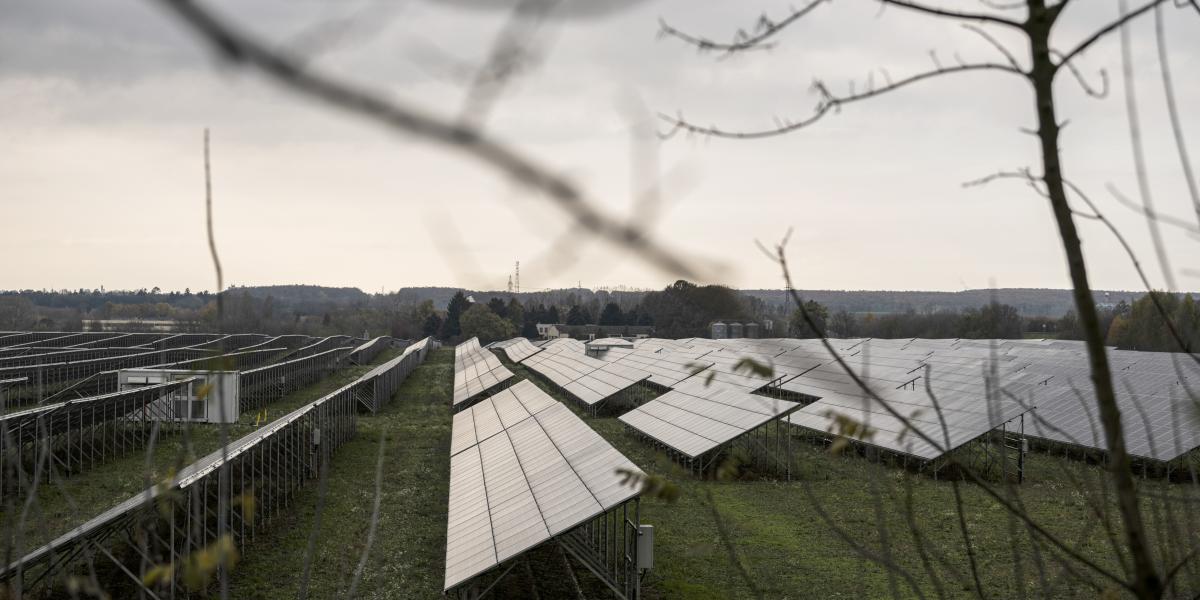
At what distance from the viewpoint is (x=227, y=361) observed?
164 centimetres

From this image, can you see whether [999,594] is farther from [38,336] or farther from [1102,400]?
[38,336]

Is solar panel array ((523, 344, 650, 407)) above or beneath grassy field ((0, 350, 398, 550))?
above

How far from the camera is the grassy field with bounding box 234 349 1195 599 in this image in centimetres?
1130

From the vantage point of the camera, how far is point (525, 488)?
1146cm

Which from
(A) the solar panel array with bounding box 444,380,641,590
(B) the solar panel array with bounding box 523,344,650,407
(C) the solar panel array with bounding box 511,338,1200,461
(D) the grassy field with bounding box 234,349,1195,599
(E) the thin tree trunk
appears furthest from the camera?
(B) the solar panel array with bounding box 523,344,650,407

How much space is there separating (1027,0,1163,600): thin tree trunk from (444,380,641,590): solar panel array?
4.71 m

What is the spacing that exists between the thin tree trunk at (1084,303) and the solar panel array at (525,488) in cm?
471

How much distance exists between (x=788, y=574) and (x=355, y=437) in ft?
53.0

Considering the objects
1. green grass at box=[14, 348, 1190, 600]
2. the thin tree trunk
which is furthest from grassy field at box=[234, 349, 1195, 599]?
the thin tree trunk

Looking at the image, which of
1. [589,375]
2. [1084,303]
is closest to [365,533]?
[1084,303]

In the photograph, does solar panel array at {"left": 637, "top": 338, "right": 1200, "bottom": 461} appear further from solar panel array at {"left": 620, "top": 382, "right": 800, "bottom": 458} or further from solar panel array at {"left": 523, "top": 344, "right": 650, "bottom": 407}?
solar panel array at {"left": 523, "top": 344, "right": 650, "bottom": 407}

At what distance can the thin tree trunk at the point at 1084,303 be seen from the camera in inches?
84.1

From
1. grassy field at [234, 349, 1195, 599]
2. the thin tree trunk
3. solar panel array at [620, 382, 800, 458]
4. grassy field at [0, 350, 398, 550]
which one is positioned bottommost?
grassy field at [234, 349, 1195, 599]

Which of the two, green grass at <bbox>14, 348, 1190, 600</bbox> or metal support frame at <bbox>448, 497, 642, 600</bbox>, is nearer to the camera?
metal support frame at <bbox>448, 497, 642, 600</bbox>
